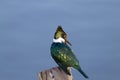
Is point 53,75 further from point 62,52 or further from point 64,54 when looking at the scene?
point 62,52

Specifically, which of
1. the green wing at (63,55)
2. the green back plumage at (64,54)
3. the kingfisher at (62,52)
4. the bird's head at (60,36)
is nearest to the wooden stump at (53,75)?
the green wing at (63,55)

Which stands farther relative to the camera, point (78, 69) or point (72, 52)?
point (72, 52)

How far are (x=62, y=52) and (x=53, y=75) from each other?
249 cm

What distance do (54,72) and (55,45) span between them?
2924mm

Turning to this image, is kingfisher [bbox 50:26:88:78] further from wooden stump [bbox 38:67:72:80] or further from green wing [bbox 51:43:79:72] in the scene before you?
wooden stump [bbox 38:67:72:80]

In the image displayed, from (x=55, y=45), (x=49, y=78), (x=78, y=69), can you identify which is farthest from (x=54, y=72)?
(x=55, y=45)

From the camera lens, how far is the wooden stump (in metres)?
2.87

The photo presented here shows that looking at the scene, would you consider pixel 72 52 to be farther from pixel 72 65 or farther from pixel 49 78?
pixel 49 78

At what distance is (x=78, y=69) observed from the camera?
445cm

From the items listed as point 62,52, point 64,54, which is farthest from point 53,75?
point 62,52

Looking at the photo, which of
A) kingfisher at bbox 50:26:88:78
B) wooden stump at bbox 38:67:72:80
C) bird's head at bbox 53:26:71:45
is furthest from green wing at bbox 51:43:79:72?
wooden stump at bbox 38:67:72:80

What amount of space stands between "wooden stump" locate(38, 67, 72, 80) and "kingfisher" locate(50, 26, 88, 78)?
116cm

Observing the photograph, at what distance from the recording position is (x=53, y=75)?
2990mm

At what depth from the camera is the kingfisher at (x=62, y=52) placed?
4629mm
